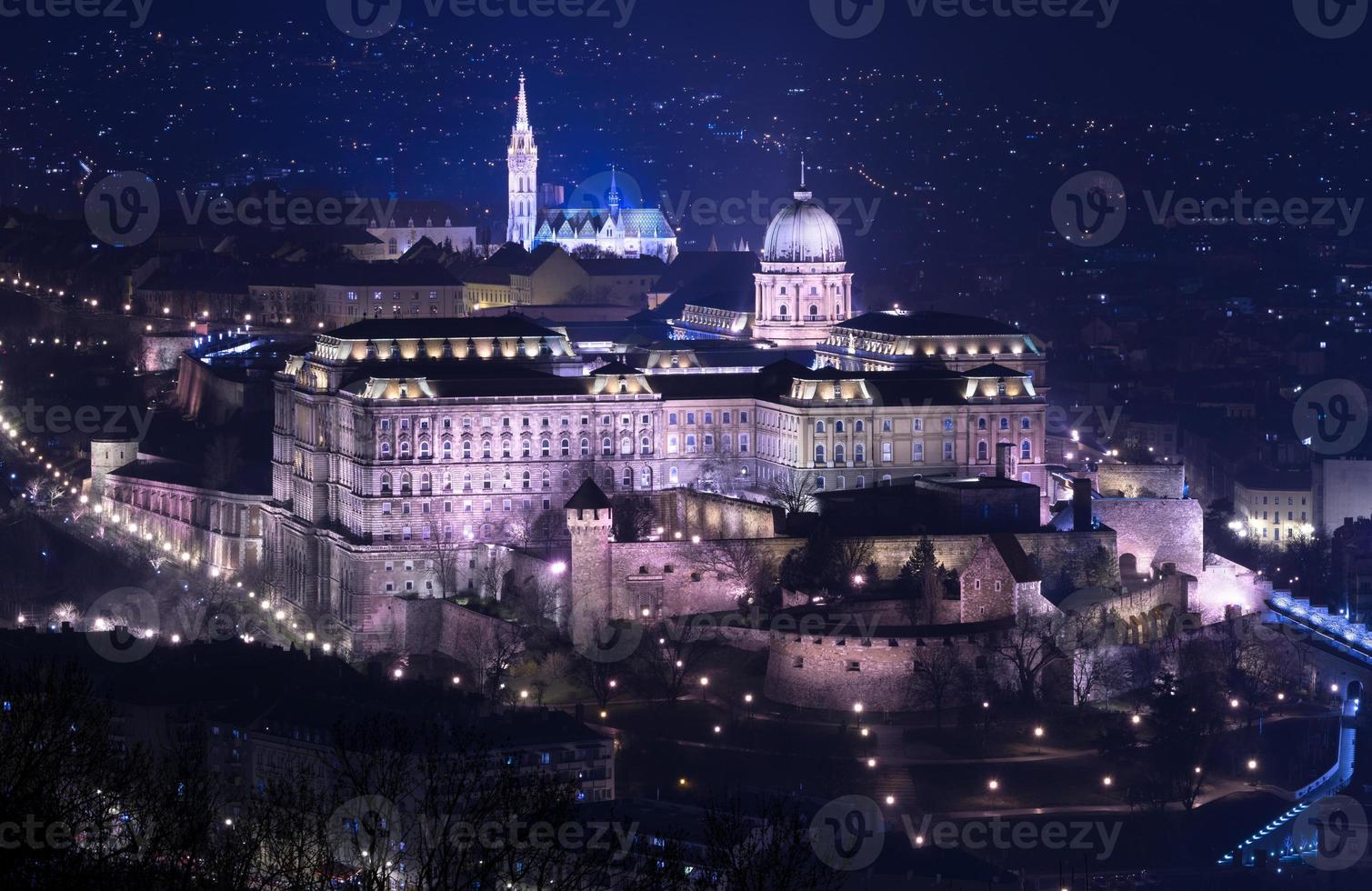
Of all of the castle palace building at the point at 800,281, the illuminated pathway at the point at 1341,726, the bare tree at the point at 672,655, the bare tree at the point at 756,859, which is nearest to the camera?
the bare tree at the point at 756,859

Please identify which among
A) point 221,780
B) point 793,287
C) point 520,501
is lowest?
point 221,780

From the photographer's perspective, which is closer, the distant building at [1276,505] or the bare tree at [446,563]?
the bare tree at [446,563]

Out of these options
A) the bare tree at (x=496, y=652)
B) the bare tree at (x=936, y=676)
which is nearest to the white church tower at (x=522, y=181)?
the bare tree at (x=496, y=652)

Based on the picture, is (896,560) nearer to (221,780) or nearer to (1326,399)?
(221,780)

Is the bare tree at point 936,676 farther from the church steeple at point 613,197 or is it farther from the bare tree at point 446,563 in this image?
the church steeple at point 613,197

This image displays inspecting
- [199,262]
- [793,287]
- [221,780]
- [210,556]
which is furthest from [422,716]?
[199,262]

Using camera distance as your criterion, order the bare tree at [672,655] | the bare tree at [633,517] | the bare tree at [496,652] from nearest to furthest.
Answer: the bare tree at [672,655], the bare tree at [496,652], the bare tree at [633,517]

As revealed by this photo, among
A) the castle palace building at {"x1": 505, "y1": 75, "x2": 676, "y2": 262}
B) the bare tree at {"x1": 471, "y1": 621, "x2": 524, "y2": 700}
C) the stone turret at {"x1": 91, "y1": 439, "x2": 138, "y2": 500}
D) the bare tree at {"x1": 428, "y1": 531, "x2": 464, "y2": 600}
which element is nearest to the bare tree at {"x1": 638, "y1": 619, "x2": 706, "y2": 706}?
the bare tree at {"x1": 471, "y1": 621, "x2": 524, "y2": 700}
